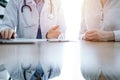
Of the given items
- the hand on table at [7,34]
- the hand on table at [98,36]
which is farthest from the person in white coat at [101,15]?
the hand on table at [7,34]

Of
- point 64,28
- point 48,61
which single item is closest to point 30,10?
point 64,28

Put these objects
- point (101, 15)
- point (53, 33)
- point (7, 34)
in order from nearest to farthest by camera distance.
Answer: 1. point (7, 34)
2. point (53, 33)
3. point (101, 15)

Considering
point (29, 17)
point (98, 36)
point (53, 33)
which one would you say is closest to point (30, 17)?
point (29, 17)

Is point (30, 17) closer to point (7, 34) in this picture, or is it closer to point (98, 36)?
point (7, 34)

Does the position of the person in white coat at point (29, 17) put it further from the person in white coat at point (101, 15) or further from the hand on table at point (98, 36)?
the hand on table at point (98, 36)

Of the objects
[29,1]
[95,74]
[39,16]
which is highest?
[29,1]

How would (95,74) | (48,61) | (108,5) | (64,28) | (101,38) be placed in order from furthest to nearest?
(64,28)
(108,5)
(101,38)
(48,61)
(95,74)

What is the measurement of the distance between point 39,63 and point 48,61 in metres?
0.03

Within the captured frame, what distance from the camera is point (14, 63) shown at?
1.67 feet

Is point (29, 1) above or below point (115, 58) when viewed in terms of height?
above

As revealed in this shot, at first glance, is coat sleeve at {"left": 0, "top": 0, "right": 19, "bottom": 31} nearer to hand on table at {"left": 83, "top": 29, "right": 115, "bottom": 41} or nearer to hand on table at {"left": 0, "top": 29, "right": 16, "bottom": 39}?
hand on table at {"left": 0, "top": 29, "right": 16, "bottom": 39}

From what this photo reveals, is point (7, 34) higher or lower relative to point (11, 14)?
lower

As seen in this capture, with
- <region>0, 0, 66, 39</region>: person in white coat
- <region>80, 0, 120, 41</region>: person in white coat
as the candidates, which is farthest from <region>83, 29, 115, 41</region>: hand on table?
<region>0, 0, 66, 39</region>: person in white coat

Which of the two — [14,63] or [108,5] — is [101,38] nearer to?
[108,5]
